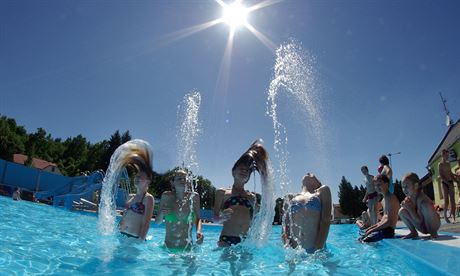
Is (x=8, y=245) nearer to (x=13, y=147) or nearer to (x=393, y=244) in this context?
(x=393, y=244)

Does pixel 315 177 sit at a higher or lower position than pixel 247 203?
higher

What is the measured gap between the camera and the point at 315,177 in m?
5.22

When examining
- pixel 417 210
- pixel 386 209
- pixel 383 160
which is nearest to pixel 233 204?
pixel 417 210

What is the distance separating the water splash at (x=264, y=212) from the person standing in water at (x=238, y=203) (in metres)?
0.27

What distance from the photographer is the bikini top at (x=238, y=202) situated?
5.31 m

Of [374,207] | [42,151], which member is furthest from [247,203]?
[42,151]

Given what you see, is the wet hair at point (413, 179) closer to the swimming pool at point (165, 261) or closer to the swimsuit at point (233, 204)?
the swimming pool at point (165, 261)

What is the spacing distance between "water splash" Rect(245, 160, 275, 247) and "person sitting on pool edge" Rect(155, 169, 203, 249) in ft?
3.35

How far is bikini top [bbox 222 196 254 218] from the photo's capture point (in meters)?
5.31

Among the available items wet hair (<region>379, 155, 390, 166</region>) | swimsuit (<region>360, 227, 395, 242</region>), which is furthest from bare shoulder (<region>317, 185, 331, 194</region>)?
wet hair (<region>379, 155, 390, 166</region>)

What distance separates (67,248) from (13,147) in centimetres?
5492

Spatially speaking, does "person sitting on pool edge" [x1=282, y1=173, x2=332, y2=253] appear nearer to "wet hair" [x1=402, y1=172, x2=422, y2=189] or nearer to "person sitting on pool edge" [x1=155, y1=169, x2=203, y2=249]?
"person sitting on pool edge" [x1=155, y1=169, x2=203, y2=249]

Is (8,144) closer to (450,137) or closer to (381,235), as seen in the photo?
(381,235)

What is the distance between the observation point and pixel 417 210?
249 inches
